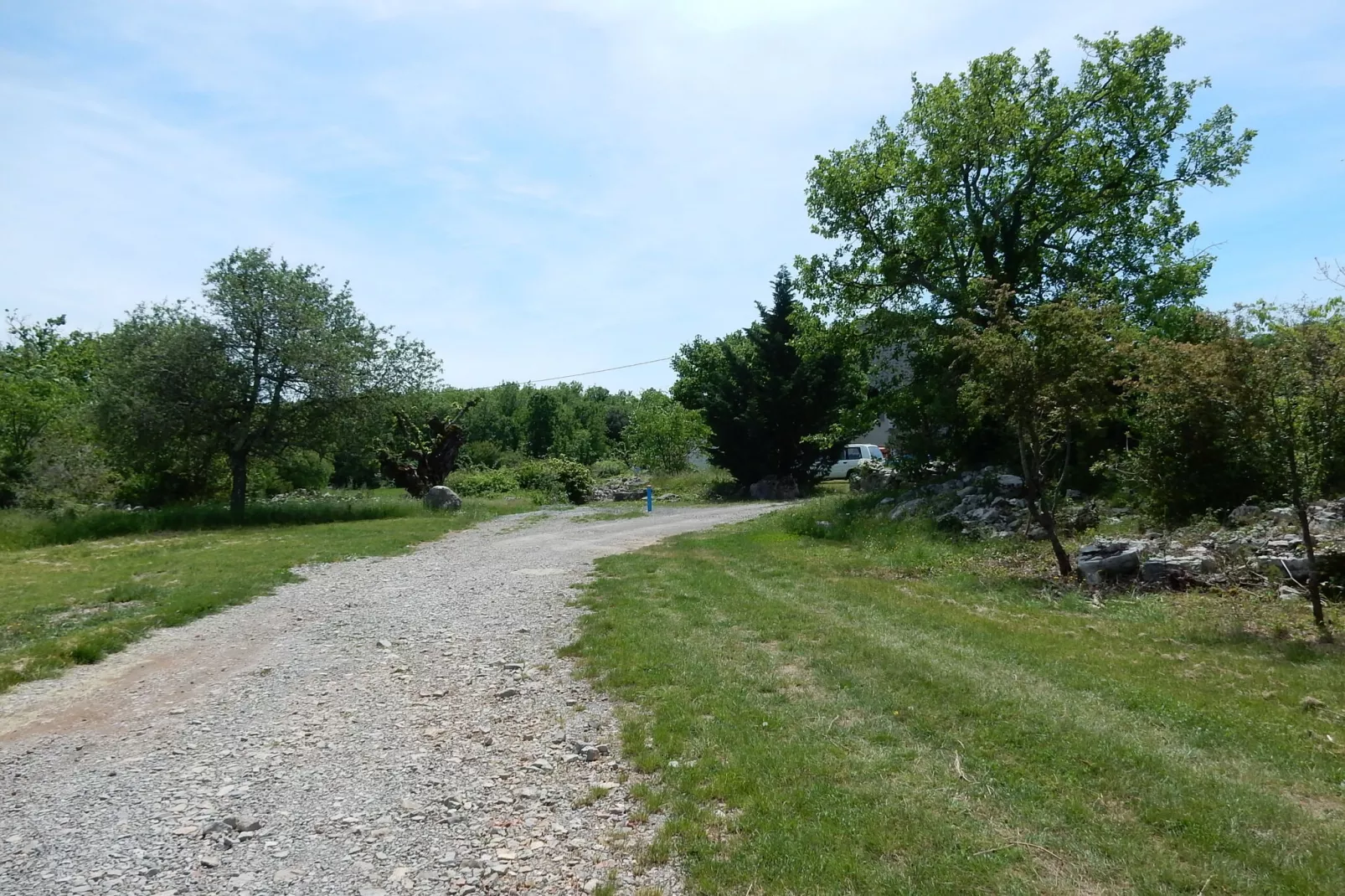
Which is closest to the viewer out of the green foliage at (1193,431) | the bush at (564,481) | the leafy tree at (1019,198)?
the green foliage at (1193,431)

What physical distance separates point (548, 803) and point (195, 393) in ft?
84.4

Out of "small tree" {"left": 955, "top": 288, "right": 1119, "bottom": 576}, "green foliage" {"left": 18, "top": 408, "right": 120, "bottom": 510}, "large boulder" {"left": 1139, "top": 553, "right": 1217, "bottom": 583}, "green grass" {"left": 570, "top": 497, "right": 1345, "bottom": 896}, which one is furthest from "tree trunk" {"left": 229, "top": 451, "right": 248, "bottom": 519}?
→ "large boulder" {"left": 1139, "top": 553, "right": 1217, "bottom": 583}

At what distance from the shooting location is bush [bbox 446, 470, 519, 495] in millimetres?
35750

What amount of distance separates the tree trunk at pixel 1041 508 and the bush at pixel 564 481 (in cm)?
2182

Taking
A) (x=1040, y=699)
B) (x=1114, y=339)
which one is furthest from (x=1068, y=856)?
(x=1114, y=339)

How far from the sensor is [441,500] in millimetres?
27344

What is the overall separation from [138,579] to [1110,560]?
14944mm

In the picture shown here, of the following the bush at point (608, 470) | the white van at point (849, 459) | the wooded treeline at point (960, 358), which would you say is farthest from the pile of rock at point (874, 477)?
the bush at point (608, 470)

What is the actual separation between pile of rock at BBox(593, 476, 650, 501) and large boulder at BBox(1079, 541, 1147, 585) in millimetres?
23649

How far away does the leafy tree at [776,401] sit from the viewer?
1229 inches

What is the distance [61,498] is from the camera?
2784 cm

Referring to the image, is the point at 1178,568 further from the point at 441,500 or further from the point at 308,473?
the point at 308,473

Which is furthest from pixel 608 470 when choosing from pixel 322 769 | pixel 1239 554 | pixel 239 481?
pixel 322 769

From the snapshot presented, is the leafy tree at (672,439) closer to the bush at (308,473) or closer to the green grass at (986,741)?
the bush at (308,473)
